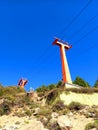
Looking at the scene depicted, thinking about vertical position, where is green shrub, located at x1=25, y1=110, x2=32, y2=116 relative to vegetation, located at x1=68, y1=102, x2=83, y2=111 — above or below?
below

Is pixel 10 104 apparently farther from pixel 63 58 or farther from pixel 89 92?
pixel 63 58

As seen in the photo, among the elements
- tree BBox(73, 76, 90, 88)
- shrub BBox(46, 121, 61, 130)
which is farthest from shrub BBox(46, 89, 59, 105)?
tree BBox(73, 76, 90, 88)

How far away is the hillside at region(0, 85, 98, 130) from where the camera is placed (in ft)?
73.4

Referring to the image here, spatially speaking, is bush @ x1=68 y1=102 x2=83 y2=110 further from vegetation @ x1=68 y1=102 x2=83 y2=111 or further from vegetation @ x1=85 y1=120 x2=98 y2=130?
vegetation @ x1=85 y1=120 x2=98 y2=130

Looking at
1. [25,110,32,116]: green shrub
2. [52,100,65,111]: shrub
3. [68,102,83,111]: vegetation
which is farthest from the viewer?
[68,102,83,111]: vegetation

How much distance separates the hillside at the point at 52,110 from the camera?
73.4ft

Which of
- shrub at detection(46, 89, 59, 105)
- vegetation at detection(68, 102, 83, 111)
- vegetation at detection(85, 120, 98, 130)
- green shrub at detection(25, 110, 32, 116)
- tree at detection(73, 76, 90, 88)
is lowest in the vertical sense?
vegetation at detection(85, 120, 98, 130)

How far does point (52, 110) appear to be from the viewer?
A: 26.8 meters

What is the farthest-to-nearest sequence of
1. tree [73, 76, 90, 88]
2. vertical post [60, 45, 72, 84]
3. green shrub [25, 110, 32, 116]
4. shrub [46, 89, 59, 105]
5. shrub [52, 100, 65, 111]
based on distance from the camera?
tree [73, 76, 90, 88]
vertical post [60, 45, 72, 84]
shrub [46, 89, 59, 105]
shrub [52, 100, 65, 111]
green shrub [25, 110, 32, 116]

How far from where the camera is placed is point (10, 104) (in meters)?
29.8

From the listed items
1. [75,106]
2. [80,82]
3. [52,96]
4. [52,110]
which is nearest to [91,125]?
[52,110]

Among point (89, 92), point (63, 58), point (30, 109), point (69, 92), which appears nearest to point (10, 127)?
point (30, 109)

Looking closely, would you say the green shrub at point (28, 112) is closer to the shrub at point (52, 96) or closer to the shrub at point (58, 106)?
the shrub at point (58, 106)

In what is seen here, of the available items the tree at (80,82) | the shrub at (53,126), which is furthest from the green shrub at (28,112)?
the tree at (80,82)
